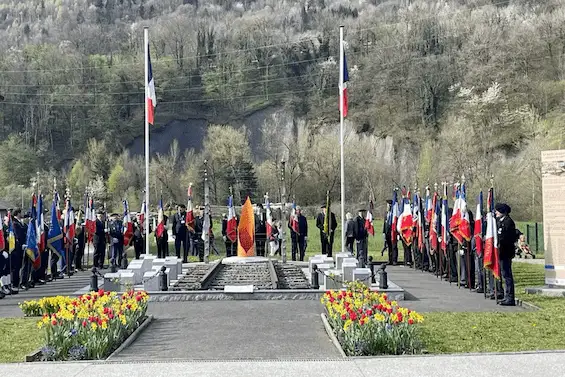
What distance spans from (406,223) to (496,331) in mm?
12431

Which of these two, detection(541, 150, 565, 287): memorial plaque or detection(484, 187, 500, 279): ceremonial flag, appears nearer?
detection(484, 187, 500, 279): ceremonial flag

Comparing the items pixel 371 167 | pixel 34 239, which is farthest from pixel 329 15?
pixel 34 239

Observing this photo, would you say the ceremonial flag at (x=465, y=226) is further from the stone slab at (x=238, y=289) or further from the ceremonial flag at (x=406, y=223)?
the ceremonial flag at (x=406, y=223)

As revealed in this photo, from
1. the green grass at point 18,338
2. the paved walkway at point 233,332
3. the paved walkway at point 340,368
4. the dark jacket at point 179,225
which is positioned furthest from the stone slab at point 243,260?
the paved walkway at point 340,368

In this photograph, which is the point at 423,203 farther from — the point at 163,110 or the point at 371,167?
the point at 163,110

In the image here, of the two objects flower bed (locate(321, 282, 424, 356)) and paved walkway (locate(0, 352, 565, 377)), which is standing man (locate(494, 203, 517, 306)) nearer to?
flower bed (locate(321, 282, 424, 356))

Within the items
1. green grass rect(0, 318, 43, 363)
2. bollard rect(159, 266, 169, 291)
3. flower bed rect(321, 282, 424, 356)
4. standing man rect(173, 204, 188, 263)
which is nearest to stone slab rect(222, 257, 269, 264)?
standing man rect(173, 204, 188, 263)

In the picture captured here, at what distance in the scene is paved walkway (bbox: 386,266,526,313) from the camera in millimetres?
14078

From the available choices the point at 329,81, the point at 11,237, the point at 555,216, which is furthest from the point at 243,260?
the point at 329,81

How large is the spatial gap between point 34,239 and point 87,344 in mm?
10368

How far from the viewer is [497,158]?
57.9 m

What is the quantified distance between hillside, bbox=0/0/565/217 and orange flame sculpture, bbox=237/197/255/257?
24305 millimetres

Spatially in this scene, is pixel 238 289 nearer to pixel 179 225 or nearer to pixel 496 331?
pixel 496 331

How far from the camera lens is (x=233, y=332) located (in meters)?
11.4
